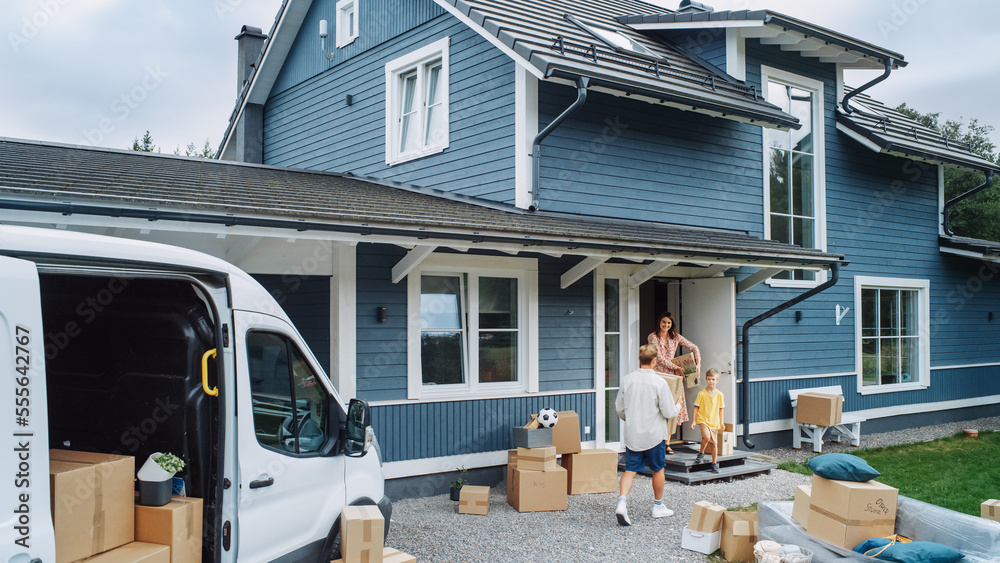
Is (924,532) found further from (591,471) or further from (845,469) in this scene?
(591,471)

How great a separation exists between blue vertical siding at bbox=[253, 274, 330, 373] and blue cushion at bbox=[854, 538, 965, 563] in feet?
17.2

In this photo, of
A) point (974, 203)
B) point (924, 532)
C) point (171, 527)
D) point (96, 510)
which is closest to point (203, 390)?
point (171, 527)

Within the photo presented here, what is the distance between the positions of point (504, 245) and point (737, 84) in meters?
5.70

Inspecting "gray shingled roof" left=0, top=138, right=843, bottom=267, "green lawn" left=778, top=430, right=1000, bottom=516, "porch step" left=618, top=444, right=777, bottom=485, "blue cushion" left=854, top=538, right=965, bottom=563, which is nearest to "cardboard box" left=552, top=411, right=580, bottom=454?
"porch step" left=618, top=444, right=777, bottom=485

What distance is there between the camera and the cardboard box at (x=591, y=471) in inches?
333

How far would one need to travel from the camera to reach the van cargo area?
3.98 m

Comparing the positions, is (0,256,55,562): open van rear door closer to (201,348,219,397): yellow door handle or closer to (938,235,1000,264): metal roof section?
(201,348,219,397): yellow door handle

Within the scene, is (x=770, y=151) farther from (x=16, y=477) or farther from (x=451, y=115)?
(x=16, y=477)

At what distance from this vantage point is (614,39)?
442 inches

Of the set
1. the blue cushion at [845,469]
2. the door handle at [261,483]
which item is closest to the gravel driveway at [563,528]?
the blue cushion at [845,469]

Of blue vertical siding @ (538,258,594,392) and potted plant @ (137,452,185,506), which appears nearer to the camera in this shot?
potted plant @ (137,452,185,506)

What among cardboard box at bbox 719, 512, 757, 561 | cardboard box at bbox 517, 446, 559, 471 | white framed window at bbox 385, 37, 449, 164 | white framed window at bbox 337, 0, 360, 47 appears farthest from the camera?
white framed window at bbox 337, 0, 360, 47

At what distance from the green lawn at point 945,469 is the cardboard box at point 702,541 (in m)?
3.34

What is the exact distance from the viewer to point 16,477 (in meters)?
2.63
